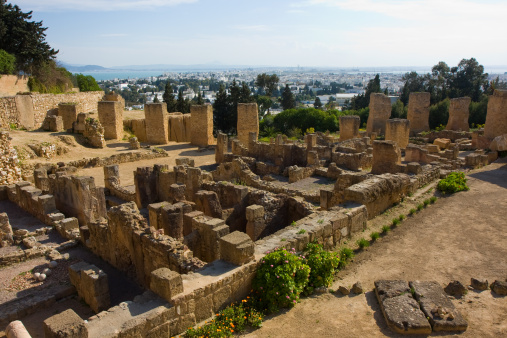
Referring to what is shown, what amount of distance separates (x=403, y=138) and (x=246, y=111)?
10.6m

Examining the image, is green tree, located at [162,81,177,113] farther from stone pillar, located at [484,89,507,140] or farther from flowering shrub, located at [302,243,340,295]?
flowering shrub, located at [302,243,340,295]

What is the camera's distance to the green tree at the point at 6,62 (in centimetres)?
3116

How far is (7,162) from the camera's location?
17.0 m

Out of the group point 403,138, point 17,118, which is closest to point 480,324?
point 403,138

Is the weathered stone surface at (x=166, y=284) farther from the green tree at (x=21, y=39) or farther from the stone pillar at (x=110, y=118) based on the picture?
the green tree at (x=21, y=39)

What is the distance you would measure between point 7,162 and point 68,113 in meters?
11.3

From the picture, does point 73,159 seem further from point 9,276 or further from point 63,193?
point 9,276

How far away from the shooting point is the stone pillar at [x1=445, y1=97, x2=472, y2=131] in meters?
30.7

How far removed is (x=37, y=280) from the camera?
966 cm

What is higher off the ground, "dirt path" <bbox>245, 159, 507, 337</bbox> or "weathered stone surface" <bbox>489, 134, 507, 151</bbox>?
"weathered stone surface" <bbox>489, 134, 507, 151</bbox>

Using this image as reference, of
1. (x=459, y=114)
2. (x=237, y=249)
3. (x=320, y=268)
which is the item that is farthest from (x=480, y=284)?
(x=459, y=114)

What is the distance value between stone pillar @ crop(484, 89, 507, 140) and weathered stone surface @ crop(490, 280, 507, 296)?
19.7 metres

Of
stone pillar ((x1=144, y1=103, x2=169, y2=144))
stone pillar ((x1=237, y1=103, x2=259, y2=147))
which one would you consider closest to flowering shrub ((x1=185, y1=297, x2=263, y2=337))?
stone pillar ((x1=237, y1=103, x2=259, y2=147))

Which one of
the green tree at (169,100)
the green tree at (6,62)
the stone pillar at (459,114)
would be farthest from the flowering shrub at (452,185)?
the green tree at (169,100)
